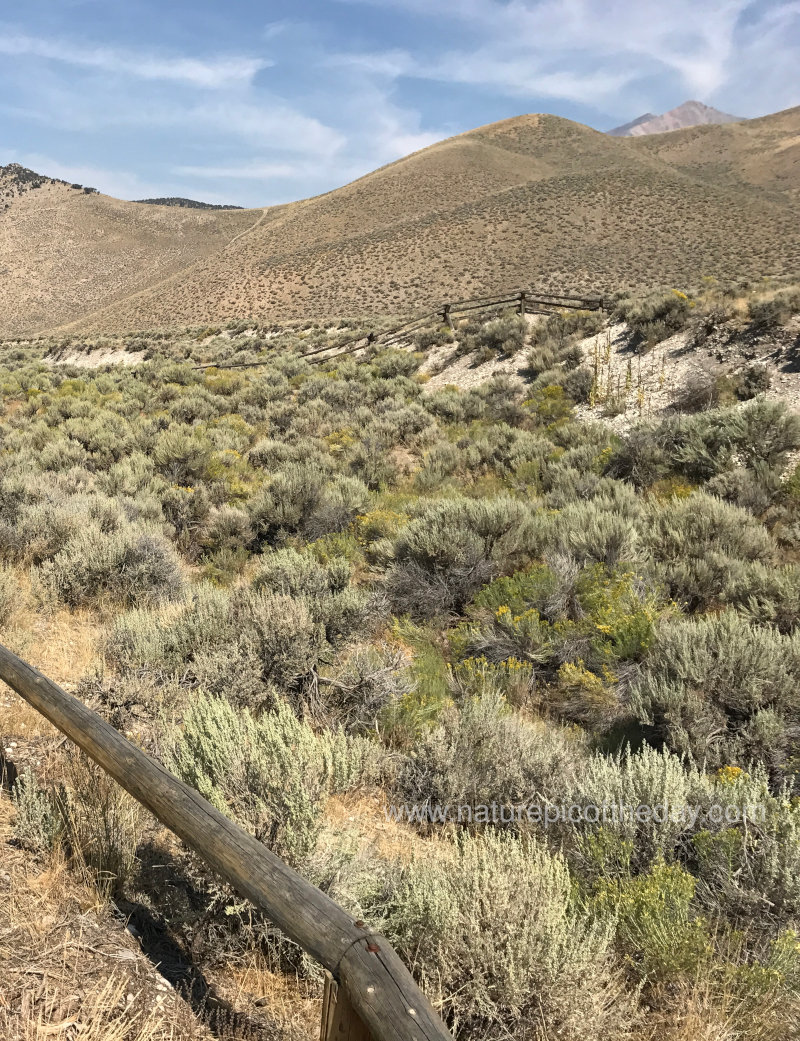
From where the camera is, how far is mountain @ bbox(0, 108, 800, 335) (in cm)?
5353

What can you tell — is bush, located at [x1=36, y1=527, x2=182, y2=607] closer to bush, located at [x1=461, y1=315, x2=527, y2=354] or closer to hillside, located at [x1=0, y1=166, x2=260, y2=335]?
bush, located at [x1=461, y1=315, x2=527, y2=354]

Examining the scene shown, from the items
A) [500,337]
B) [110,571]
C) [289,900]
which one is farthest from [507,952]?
[500,337]

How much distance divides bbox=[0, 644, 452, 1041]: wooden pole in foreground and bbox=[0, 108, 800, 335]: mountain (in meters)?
49.3

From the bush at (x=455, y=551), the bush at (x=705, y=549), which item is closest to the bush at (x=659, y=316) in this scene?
the bush at (x=705, y=549)

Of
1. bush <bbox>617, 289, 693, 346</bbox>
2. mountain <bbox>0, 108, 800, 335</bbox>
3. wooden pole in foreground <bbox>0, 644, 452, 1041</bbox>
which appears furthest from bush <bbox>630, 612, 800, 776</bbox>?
mountain <bbox>0, 108, 800, 335</bbox>

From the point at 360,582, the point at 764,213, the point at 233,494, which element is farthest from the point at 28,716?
the point at 764,213

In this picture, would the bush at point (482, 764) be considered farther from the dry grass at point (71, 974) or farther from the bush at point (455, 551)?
the bush at point (455, 551)

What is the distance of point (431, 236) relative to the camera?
2547 inches

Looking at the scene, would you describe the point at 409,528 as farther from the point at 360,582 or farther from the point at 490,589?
the point at 490,589

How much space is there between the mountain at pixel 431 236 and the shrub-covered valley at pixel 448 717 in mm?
42167

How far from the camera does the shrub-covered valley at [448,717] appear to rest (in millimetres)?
2283

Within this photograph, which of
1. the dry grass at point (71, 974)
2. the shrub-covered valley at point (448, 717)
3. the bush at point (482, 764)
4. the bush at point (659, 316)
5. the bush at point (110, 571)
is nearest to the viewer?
the dry grass at point (71, 974)

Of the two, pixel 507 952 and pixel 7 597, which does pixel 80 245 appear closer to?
pixel 7 597

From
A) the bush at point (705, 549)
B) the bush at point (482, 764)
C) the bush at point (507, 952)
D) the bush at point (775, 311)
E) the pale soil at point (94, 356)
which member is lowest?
the bush at point (482, 764)
